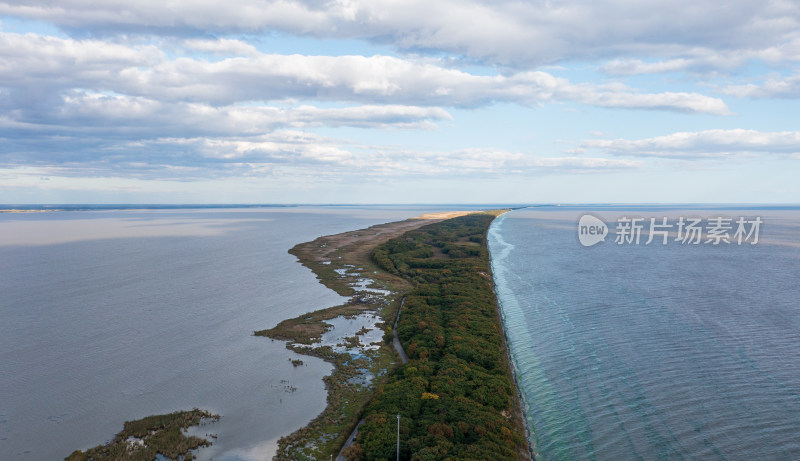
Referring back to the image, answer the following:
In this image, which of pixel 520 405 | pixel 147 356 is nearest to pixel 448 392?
pixel 520 405

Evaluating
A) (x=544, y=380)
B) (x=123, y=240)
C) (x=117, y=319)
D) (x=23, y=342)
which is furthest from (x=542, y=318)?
(x=123, y=240)

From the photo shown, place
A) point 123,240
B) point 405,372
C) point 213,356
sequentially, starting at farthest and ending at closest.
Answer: point 123,240 < point 213,356 < point 405,372

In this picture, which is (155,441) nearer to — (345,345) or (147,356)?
(147,356)

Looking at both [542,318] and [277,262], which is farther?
[277,262]

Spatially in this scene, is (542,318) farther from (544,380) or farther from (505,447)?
(505,447)

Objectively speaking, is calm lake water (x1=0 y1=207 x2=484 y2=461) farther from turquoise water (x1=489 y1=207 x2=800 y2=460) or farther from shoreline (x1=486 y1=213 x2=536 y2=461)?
turquoise water (x1=489 y1=207 x2=800 y2=460)
